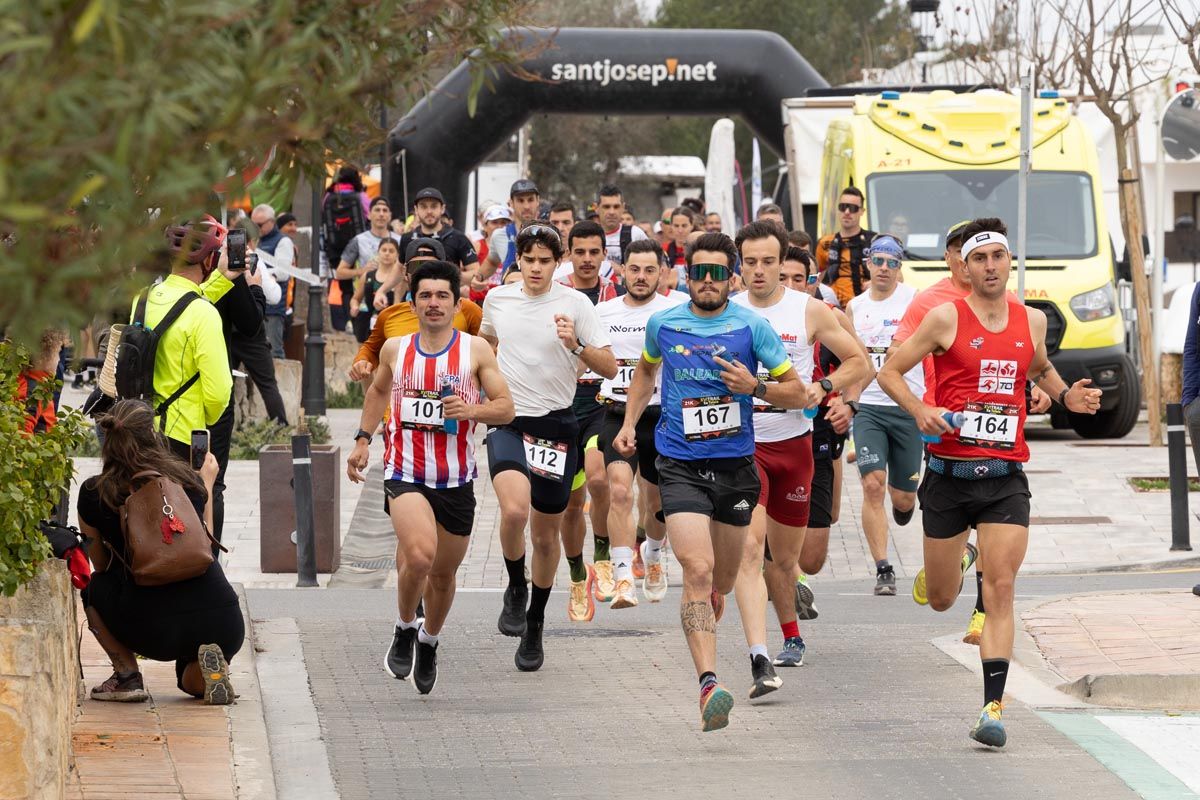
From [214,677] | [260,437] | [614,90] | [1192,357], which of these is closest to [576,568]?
[214,677]

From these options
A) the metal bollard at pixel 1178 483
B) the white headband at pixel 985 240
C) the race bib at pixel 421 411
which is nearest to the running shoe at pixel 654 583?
the race bib at pixel 421 411

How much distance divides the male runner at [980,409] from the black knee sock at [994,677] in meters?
0.08

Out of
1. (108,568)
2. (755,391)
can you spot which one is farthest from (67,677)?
(755,391)

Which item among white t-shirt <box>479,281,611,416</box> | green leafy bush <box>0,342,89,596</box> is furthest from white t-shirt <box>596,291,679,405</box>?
green leafy bush <box>0,342,89,596</box>

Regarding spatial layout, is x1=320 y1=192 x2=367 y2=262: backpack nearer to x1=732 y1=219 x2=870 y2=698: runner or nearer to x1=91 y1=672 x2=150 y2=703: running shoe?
Result: x1=732 y1=219 x2=870 y2=698: runner

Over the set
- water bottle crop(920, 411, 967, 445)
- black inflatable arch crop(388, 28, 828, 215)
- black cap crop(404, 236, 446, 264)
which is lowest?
water bottle crop(920, 411, 967, 445)

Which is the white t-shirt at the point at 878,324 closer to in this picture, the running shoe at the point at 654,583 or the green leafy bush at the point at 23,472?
the running shoe at the point at 654,583

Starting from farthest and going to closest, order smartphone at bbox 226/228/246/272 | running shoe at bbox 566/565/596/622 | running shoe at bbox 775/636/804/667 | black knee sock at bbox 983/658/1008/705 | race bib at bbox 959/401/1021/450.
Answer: running shoe at bbox 566/565/596/622
smartphone at bbox 226/228/246/272
running shoe at bbox 775/636/804/667
race bib at bbox 959/401/1021/450
black knee sock at bbox 983/658/1008/705

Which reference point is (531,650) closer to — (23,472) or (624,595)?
(624,595)

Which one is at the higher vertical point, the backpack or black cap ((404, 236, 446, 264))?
the backpack

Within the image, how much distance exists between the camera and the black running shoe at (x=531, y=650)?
967cm

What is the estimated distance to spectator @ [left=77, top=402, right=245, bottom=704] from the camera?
26.4 feet

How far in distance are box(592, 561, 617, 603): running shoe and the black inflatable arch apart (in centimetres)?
1418

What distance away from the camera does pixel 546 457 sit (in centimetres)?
983
